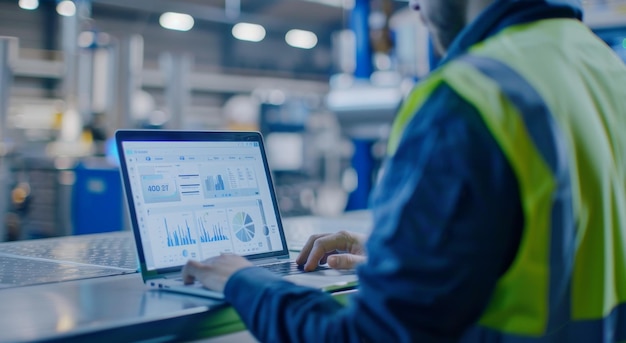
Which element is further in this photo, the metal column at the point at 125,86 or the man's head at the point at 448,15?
the metal column at the point at 125,86

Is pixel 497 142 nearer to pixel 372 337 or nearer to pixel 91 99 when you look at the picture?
pixel 372 337

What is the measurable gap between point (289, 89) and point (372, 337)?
16.4 m

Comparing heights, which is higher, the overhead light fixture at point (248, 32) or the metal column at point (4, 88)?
the overhead light fixture at point (248, 32)

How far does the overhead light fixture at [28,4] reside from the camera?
1328 centimetres

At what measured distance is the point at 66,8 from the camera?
42.9 feet

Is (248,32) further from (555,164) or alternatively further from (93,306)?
(555,164)

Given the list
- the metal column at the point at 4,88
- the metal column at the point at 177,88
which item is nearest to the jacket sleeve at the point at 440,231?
the metal column at the point at 4,88

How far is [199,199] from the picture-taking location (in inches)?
52.2

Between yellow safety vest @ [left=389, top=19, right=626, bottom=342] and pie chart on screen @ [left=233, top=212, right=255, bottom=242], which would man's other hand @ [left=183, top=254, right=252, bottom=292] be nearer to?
pie chart on screen @ [left=233, top=212, right=255, bottom=242]

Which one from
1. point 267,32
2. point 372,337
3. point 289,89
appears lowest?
point 372,337

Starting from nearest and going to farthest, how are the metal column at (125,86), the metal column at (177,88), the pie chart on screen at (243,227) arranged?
the pie chart on screen at (243,227), the metal column at (125,86), the metal column at (177,88)

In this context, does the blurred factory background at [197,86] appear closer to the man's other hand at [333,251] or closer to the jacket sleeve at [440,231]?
the man's other hand at [333,251]

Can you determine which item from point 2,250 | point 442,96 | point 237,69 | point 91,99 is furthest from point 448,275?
point 237,69

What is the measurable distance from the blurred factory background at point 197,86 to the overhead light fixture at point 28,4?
3 cm
